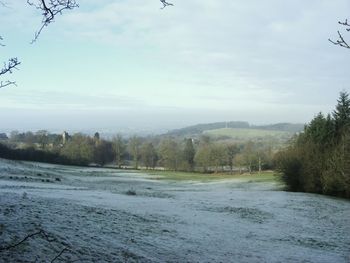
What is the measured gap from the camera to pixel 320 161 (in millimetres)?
49531

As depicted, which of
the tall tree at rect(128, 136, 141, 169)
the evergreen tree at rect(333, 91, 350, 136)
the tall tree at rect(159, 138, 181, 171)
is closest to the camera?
the evergreen tree at rect(333, 91, 350, 136)

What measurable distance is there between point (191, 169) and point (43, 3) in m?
122

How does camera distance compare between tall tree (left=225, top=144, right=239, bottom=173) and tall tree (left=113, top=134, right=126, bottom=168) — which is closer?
tall tree (left=225, top=144, right=239, bottom=173)

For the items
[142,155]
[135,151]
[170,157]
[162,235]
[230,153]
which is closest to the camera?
[162,235]

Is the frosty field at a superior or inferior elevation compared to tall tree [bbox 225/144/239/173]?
inferior

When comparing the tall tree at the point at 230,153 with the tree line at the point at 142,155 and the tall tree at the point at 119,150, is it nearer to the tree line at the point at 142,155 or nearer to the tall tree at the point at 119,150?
the tree line at the point at 142,155

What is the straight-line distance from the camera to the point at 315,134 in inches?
2405

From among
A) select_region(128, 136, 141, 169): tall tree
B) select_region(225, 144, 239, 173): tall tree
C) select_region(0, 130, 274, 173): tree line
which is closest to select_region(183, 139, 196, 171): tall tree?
select_region(0, 130, 274, 173): tree line

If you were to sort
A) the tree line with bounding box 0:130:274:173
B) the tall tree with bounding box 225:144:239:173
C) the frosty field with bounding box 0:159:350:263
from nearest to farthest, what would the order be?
the frosty field with bounding box 0:159:350:263 → the tree line with bounding box 0:130:274:173 → the tall tree with bounding box 225:144:239:173

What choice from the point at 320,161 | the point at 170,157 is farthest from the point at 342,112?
the point at 170,157

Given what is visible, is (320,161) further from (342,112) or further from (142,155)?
(142,155)

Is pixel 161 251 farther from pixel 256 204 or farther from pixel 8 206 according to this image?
pixel 256 204

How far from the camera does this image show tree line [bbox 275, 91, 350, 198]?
4572 cm

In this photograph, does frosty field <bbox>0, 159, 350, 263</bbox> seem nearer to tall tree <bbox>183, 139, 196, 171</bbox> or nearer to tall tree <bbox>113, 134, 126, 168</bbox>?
tall tree <bbox>183, 139, 196, 171</bbox>
